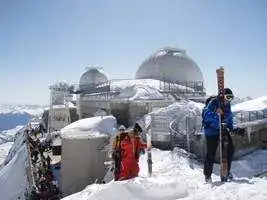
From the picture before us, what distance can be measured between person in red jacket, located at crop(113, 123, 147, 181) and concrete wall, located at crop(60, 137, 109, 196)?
15.5ft

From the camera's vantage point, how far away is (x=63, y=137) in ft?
45.0

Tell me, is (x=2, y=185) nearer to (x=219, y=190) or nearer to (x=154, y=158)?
(x=154, y=158)

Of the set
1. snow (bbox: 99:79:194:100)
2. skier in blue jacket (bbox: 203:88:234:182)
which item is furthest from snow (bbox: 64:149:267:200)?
snow (bbox: 99:79:194:100)

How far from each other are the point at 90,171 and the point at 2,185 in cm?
416

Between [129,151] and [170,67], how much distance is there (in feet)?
95.0

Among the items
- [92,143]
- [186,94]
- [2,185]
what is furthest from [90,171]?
[186,94]

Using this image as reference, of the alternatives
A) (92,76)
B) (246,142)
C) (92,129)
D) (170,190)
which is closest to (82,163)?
(92,129)

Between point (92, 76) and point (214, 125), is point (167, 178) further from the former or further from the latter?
point (92, 76)

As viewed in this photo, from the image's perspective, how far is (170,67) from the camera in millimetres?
36812

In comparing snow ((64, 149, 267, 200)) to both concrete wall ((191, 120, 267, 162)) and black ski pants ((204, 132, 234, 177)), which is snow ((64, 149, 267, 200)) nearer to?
black ski pants ((204, 132, 234, 177))

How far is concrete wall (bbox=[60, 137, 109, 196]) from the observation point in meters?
13.1

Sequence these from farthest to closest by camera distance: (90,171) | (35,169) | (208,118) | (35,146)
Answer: (35,146) < (35,169) < (90,171) < (208,118)

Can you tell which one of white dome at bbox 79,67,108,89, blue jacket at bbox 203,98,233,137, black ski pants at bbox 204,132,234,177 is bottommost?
black ski pants at bbox 204,132,234,177

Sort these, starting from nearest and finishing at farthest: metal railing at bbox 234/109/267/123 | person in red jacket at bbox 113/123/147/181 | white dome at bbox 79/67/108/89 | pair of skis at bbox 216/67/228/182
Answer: pair of skis at bbox 216/67/228/182
person in red jacket at bbox 113/123/147/181
metal railing at bbox 234/109/267/123
white dome at bbox 79/67/108/89
